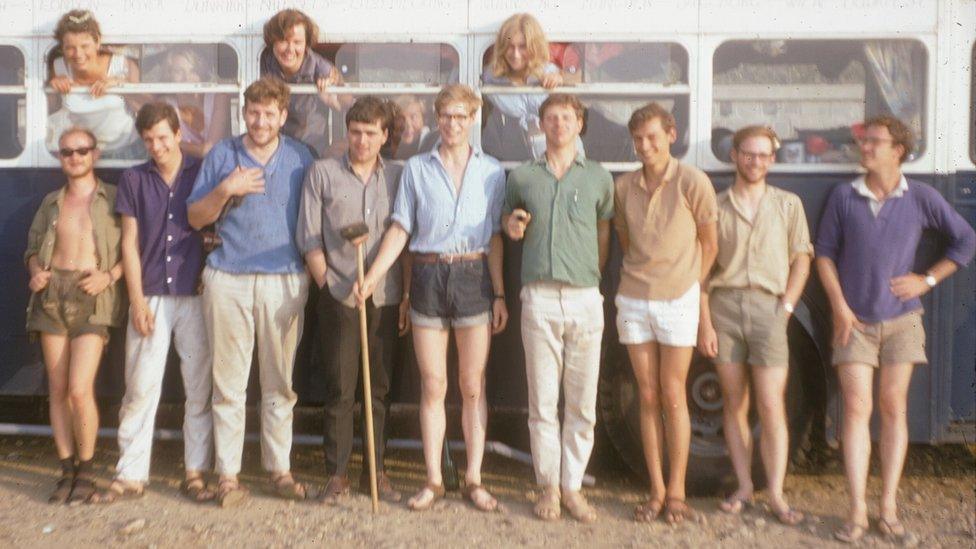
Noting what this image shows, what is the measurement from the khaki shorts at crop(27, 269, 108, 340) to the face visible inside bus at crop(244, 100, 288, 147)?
3.98ft

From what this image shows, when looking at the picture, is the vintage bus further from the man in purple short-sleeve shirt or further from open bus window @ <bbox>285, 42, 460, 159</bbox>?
the man in purple short-sleeve shirt

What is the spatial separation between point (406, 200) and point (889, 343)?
2.43 m

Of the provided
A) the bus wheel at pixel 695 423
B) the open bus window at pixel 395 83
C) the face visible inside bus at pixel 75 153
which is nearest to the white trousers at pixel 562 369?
the bus wheel at pixel 695 423

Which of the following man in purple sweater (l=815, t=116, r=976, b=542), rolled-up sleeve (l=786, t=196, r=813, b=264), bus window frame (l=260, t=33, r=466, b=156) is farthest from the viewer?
bus window frame (l=260, t=33, r=466, b=156)

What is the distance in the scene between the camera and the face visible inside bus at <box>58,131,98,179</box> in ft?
16.5

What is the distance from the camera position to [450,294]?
4.76 metres

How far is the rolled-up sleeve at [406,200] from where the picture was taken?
15.8ft

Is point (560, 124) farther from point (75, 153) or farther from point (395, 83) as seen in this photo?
point (75, 153)

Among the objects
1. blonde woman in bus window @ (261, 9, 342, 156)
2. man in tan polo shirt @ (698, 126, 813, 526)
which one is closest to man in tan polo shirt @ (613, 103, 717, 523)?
man in tan polo shirt @ (698, 126, 813, 526)

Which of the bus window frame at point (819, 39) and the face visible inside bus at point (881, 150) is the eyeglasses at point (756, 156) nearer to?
the bus window frame at point (819, 39)

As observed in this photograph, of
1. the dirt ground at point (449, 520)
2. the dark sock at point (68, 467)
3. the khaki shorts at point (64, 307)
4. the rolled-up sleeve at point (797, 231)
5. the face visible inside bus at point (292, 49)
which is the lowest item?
the dirt ground at point (449, 520)

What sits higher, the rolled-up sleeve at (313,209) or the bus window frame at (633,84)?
the bus window frame at (633,84)

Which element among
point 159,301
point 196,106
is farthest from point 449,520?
point 196,106

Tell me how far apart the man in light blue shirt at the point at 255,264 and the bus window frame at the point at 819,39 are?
2.03 metres
